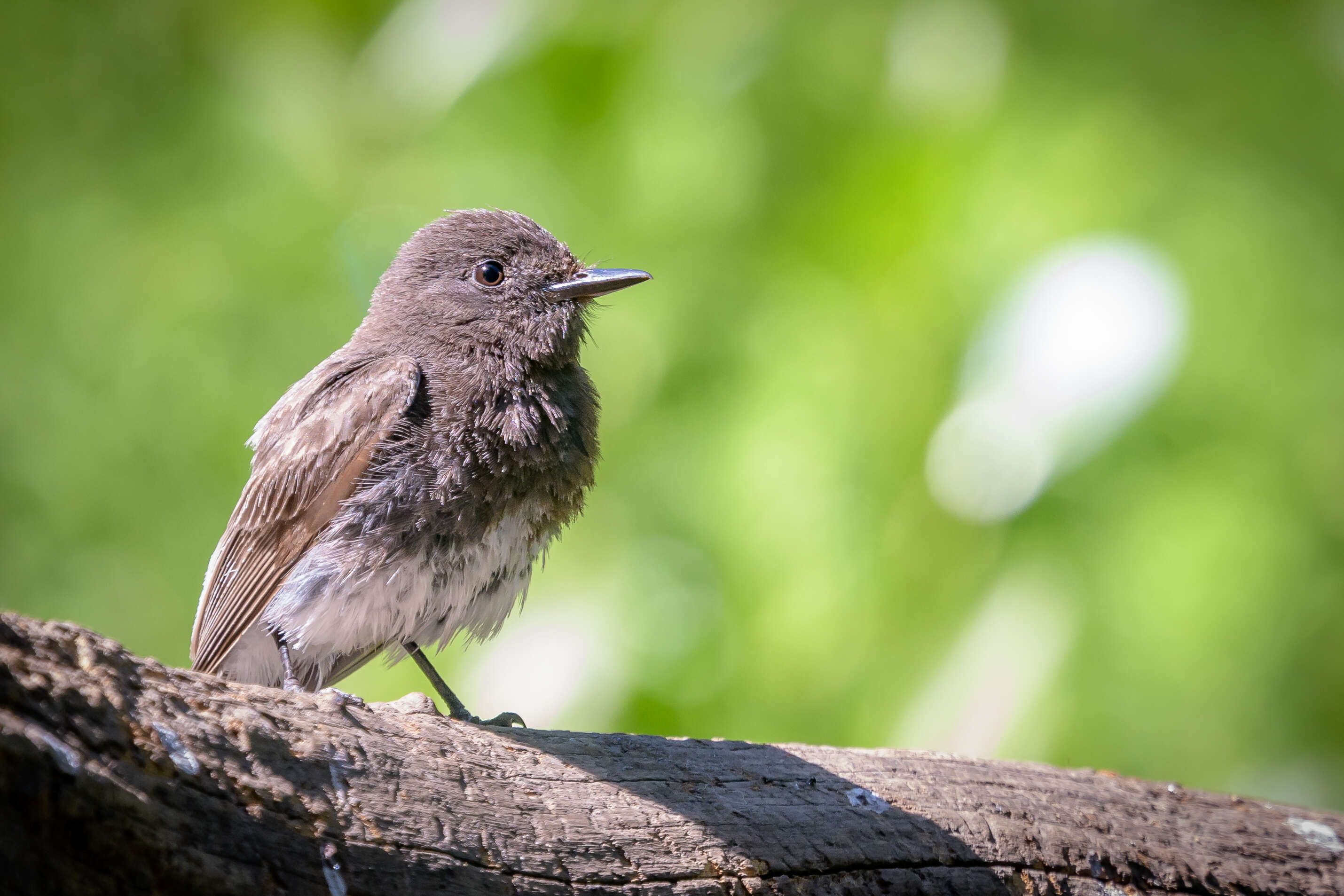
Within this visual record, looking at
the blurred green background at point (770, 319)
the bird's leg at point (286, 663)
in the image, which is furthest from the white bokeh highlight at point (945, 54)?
the bird's leg at point (286, 663)

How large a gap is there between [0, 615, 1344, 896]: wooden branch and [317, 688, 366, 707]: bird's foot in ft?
0.05

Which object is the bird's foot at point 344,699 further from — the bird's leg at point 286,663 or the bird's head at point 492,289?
the bird's head at point 492,289

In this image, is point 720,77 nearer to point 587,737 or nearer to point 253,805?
point 587,737

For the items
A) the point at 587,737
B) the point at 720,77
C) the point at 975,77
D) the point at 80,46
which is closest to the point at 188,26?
the point at 80,46

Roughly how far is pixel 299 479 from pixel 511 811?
54.5 inches

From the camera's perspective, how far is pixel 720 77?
16.8 feet

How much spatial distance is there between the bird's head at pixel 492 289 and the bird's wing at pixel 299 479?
255mm

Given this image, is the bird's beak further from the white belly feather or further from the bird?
the white belly feather

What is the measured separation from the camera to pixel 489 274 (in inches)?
132

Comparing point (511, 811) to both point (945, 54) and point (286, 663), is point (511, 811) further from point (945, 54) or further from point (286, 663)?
point (945, 54)

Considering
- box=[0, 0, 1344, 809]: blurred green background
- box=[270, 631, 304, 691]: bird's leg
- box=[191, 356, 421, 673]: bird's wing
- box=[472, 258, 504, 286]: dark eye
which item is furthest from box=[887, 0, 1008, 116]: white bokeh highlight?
box=[270, 631, 304, 691]: bird's leg

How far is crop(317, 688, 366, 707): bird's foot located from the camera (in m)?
2.05

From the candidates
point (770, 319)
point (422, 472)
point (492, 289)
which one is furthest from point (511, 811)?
point (770, 319)

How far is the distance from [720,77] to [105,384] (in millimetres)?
3397
